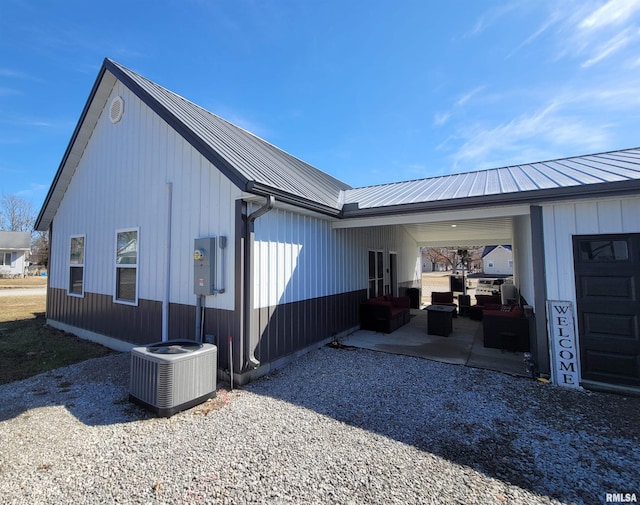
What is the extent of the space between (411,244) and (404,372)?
414 inches

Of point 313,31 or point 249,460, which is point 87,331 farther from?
point 313,31

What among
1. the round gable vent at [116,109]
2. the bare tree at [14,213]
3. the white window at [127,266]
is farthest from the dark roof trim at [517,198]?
the bare tree at [14,213]

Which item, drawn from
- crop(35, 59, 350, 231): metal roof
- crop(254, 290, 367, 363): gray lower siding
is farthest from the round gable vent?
crop(254, 290, 367, 363): gray lower siding

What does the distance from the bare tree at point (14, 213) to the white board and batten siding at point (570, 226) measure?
5530 cm

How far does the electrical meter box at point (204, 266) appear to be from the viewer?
458 centimetres

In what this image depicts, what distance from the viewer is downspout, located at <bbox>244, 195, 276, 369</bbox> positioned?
4.46m

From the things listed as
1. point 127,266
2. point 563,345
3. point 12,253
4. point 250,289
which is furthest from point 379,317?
point 12,253

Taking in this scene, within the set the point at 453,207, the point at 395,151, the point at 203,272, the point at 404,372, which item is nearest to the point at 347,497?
the point at 404,372

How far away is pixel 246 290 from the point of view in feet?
14.8

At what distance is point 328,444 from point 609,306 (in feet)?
14.7

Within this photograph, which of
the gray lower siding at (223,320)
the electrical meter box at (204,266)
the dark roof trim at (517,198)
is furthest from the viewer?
the gray lower siding at (223,320)

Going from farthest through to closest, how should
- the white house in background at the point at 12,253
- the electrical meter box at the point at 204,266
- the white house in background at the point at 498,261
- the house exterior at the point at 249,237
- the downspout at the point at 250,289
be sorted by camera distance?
1. the white house in background at the point at 498,261
2. the white house in background at the point at 12,253
3. the electrical meter box at the point at 204,266
4. the downspout at the point at 250,289
5. the house exterior at the point at 249,237

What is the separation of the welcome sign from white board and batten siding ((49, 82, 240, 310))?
502 centimetres

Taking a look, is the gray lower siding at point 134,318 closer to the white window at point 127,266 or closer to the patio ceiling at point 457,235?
the white window at point 127,266
